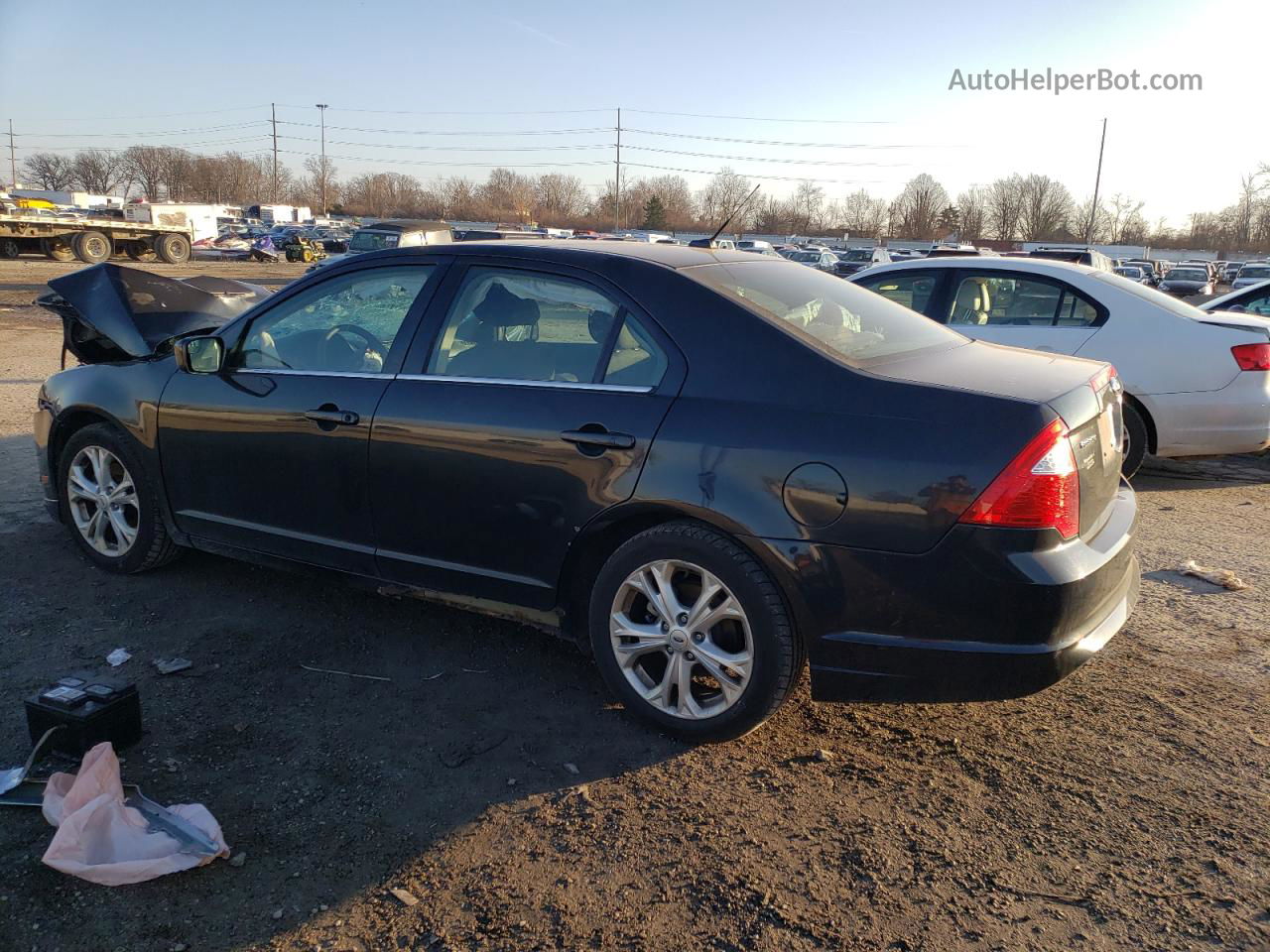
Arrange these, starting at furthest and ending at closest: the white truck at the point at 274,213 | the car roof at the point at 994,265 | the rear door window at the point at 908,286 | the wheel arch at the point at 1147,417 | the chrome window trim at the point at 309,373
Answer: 1. the white truck at the point at 274,213
2. the rear door window at the point at 908,286
3. the car roof at the point at 994,265
4. the wheel arch at the point at 1147,417
5. the chrome window trim at the point at 309,373

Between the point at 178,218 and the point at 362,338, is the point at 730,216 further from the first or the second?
the point at 178,218

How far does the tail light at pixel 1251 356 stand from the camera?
643 centimetres

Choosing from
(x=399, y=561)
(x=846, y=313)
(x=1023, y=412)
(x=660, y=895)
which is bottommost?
(x=660, y=895)

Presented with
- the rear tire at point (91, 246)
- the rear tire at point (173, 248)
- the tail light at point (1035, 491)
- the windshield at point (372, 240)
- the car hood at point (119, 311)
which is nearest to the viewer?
the tail light at point (1035, 491)

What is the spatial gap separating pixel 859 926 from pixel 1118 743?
138 cm

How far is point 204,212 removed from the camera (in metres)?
60.9

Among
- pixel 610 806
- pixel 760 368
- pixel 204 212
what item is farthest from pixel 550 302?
pixel 204 212

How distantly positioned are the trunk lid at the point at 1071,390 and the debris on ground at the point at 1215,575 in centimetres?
187

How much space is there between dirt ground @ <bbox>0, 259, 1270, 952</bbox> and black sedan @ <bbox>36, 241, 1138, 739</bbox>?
1.09 ft

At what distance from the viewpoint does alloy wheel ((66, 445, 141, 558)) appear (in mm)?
4637

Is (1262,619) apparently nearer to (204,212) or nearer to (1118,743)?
(1118,743)

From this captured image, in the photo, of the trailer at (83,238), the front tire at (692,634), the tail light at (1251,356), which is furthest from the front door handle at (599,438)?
the trailer at (83,238)

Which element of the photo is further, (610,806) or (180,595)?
(180,595)

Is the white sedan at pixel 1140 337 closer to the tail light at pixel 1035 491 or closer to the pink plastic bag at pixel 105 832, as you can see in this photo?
the tail light at pixel 1035 491
